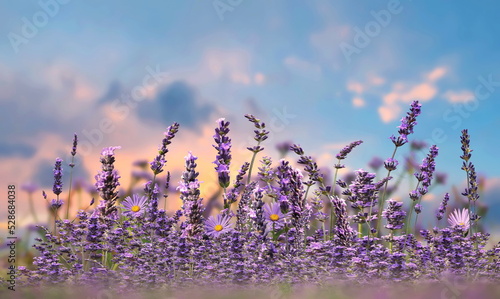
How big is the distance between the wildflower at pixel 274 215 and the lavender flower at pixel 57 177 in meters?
2.99

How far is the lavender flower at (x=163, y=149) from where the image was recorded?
6.86 m

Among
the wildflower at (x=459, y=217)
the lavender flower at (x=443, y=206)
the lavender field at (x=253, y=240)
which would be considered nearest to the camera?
the lavender field at (x=253, y=240)

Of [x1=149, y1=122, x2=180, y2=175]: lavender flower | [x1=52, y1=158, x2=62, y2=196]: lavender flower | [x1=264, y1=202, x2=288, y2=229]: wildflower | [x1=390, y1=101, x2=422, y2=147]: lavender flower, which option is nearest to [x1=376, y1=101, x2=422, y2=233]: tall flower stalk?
[x1=390, y1=101, x2=422, y2=147]: lavender flower

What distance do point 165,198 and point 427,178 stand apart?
3685mm

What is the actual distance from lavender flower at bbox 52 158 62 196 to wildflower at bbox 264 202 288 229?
9.81 feet

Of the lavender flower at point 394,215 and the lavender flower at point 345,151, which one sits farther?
the lavender flower at point 345,151

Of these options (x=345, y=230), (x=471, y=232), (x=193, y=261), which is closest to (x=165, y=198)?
(x=193, y=261)

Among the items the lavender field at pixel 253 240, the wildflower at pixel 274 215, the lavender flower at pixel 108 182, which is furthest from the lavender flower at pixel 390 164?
the lavender flower at pixel 108 182

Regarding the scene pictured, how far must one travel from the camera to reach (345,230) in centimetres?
564

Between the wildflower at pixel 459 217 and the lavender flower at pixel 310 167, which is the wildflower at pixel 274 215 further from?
the wildflower at pixel 459 217

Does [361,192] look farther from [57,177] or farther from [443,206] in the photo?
[57,177]

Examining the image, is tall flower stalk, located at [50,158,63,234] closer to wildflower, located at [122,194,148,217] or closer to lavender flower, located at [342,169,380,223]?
wildflower, located at [122,194,148,217]

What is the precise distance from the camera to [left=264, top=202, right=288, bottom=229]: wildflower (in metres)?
5.92

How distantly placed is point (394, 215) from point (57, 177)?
4458 mm
